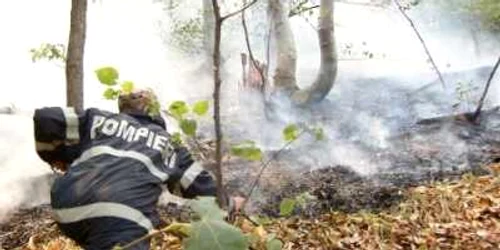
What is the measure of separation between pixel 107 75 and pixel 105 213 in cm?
111

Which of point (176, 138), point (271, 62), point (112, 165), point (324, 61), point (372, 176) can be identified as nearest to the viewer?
point (176, 138)

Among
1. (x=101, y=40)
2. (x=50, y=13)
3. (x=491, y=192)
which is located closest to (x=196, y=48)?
(x=101, y=40)

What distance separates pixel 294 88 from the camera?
14.4 m

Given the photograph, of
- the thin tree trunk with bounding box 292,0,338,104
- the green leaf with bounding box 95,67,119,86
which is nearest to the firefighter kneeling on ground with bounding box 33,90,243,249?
the green leaf with bounding box 95,67,119,86

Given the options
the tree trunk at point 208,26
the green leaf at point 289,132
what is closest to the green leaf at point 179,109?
the green leaf at point 289,132

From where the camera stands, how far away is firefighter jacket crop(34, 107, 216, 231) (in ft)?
12.2

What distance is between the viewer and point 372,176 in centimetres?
838

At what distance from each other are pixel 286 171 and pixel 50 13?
15.3 m

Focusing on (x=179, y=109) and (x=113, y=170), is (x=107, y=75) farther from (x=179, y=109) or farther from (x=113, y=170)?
(x=113, y=170)

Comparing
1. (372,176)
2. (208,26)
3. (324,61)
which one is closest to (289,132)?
(372,176)

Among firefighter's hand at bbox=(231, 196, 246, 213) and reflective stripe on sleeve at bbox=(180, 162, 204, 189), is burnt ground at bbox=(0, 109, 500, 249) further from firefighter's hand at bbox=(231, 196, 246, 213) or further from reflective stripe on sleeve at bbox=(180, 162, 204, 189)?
reflective stripe on sleeve at bbox=(180, 162, 204, 189)

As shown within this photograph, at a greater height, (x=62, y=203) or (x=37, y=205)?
(x=62, y=203)

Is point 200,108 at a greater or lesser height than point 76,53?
lesser

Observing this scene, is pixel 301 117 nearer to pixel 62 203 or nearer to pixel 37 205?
pixel 37 205
